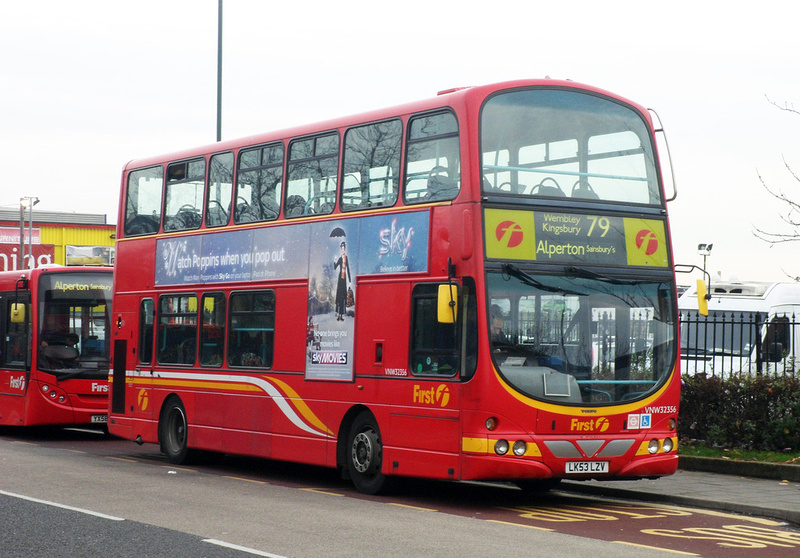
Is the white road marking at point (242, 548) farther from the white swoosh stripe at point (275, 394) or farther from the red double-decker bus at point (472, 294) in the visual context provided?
the white swoosh stripe at point (275, 394)

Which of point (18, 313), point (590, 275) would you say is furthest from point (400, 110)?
point (18, 313)

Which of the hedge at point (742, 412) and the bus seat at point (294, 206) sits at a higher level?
the bus seat at point (294, 206)

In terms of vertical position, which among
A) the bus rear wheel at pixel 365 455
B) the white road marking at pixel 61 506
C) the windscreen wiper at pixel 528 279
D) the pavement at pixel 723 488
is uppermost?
the windscreen wiper at pixel 528 279

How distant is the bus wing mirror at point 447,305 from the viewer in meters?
11.9

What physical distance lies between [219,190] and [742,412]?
7.75 m

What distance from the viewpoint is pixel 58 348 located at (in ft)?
70.6

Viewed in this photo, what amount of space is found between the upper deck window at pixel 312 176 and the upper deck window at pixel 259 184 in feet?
0.94

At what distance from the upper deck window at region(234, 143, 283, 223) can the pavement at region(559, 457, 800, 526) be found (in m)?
5.14

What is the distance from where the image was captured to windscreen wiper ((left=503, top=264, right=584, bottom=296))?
12047 millimetres

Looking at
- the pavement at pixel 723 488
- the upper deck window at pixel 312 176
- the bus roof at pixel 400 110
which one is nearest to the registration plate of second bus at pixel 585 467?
the pavement at pixel 723 488

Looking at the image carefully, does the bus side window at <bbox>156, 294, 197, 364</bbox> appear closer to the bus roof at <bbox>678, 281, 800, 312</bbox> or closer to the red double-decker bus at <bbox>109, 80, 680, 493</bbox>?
the red double-decker bus at <bbox>109, 80, 680, 493</bbox>

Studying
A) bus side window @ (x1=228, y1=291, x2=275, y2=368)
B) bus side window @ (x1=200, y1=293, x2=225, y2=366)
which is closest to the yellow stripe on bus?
bus side window @ (x1=228, y1=291, x2=275, y2=368)

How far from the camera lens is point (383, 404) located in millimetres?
13094

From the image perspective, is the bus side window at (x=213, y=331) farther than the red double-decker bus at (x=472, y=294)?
Yes
